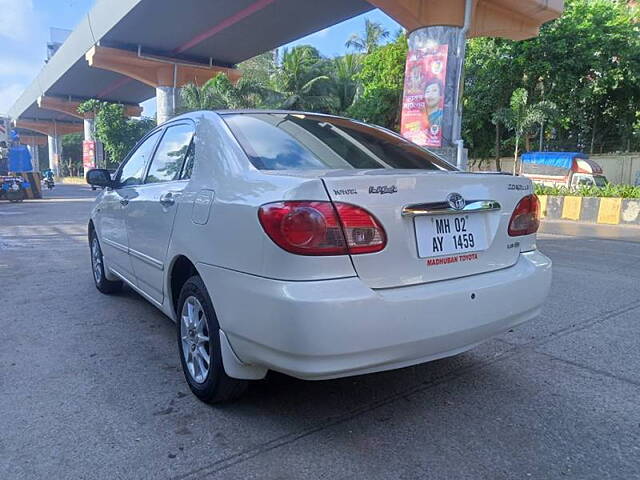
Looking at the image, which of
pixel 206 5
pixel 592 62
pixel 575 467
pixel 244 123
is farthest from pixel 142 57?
pixel 575 467

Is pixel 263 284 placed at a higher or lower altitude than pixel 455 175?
lower

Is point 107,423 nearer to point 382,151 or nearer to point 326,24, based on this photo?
point 382,151

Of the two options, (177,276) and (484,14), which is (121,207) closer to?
(177,276)

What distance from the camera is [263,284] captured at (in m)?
2.16

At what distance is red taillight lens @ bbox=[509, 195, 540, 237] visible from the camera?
2742 mm

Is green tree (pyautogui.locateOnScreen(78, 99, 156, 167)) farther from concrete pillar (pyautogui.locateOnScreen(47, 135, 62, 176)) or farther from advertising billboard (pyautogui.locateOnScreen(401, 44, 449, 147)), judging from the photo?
advertising billboard (pyautogui.locateOnScreen(401, 44, 449, 147))

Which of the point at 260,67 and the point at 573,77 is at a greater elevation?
the point at 260,67

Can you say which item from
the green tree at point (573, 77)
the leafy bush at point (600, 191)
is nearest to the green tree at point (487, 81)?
the green tree at point (573, 77)

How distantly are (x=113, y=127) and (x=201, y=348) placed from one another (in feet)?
137

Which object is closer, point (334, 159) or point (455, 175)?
point (455, 175)

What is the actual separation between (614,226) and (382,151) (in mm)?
10743

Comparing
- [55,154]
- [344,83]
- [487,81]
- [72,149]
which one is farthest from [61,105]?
[72,149]

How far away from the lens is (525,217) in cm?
282

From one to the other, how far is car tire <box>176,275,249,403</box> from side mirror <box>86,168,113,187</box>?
2.03 meters
